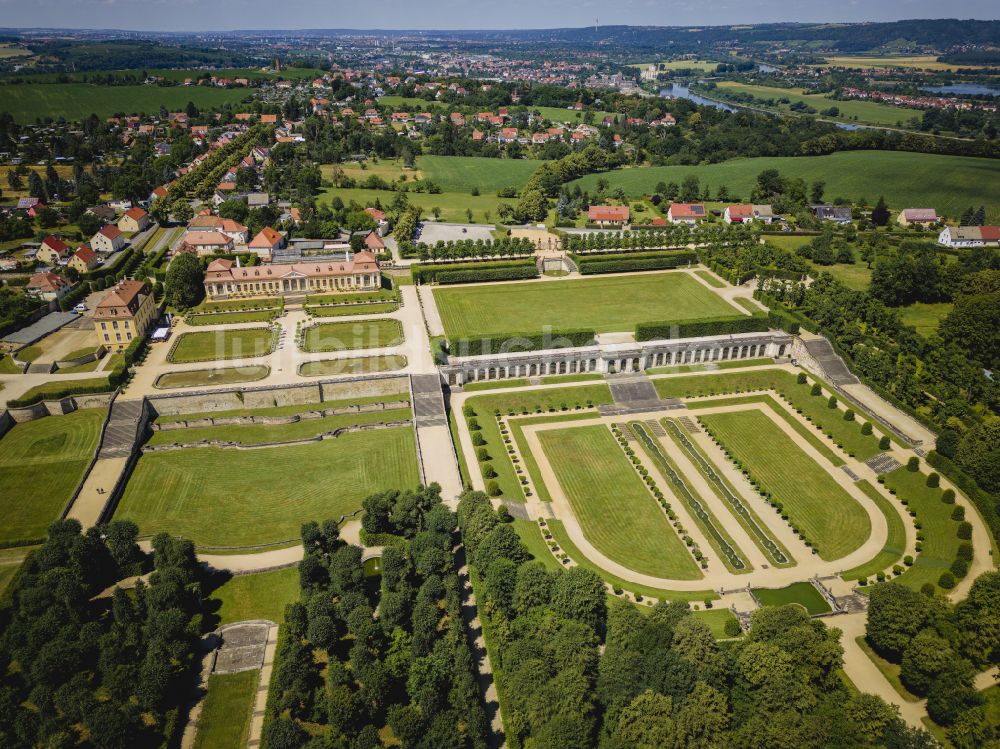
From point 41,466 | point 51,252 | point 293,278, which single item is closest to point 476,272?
point 293,278

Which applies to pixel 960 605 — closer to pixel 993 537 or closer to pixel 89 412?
pixel 993 537

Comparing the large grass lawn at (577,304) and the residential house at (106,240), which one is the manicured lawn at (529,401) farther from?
the residential house at (106,240)

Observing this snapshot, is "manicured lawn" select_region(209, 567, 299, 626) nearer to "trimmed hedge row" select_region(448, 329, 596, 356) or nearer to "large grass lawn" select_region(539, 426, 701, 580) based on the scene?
"large grass lawn" select_region(539, 426, 701, 580)

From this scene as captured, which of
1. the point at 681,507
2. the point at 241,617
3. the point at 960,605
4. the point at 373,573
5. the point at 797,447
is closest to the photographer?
the point at 960,605

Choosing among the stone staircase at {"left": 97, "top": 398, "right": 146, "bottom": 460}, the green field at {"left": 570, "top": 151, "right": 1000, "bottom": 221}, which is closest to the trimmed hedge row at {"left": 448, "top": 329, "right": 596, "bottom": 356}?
the stone staircase at {"left": 97, "top": 398, "right": 146, "bottom": 460}

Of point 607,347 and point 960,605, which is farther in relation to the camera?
point 607,347

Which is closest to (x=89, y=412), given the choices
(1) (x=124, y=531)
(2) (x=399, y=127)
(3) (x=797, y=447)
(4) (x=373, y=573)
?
(1) (x=124, y=531)
